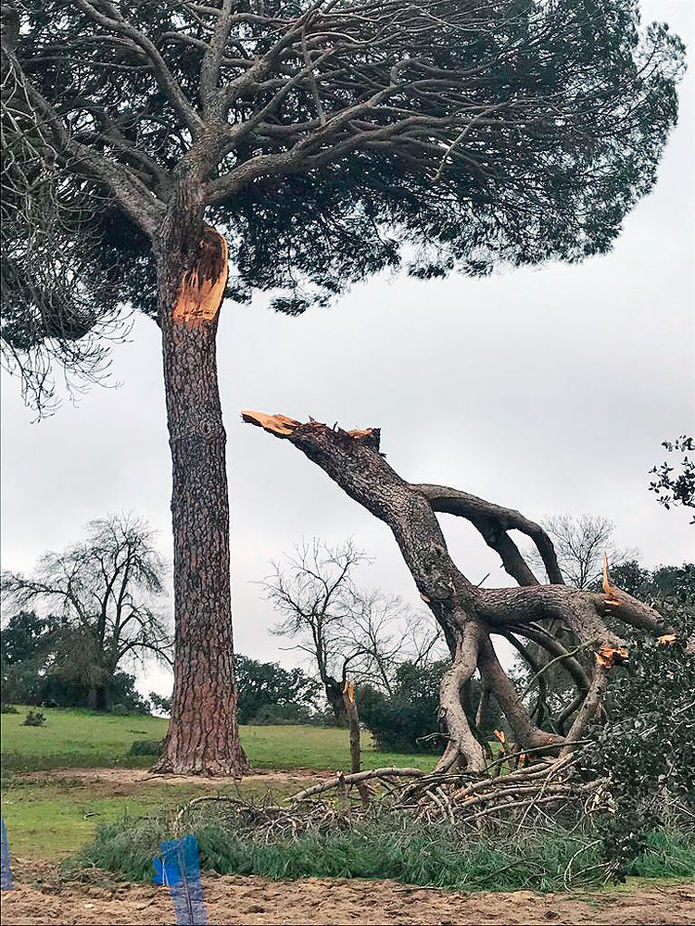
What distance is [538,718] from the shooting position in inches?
401

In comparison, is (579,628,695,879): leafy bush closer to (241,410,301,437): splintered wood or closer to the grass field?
the grass field

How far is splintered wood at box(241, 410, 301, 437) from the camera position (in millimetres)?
11094

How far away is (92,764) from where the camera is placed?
11.8 meters

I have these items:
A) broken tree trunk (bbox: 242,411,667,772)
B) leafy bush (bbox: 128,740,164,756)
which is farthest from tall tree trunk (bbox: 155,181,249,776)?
leafy bush (bbox: 128,740,164,756)

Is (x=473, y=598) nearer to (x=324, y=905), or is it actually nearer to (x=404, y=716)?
(x=404, y=716)

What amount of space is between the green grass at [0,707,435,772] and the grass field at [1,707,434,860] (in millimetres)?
11

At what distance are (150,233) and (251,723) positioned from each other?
7177 millimetres

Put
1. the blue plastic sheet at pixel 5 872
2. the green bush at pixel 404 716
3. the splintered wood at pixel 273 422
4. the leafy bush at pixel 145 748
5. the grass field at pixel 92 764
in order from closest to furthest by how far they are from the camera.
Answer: the blue plastic sheet at pixel 5 872
the grass field at pixel 92 764
the splintered wood at pixel 273 422
the leafy bush at pixel 145 748
the green bush at pixel 404 716

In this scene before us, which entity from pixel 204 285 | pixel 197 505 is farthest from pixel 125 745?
pixel 204 285

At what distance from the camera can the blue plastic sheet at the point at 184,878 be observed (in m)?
5.18

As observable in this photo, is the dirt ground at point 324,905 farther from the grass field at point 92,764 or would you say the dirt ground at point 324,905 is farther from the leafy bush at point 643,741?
the grass field at point 92,764

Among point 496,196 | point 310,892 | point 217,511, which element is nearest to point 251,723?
point 217,511

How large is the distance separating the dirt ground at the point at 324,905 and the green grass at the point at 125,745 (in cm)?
409

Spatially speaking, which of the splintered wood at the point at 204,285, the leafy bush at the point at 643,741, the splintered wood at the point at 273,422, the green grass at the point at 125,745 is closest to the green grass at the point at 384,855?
the leafy bush at the point at 643,741
